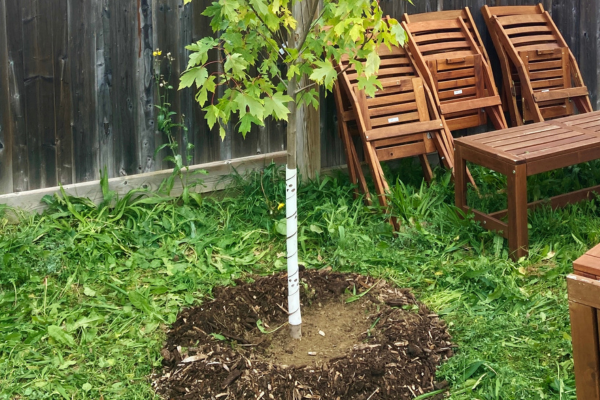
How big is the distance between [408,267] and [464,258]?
386mm

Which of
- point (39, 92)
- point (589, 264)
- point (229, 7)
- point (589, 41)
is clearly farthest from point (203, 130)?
point (589, 41)

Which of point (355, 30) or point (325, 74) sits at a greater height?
point (355, 30)

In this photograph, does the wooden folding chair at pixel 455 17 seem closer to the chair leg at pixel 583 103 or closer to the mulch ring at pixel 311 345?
the chair leg at pixel 583 103

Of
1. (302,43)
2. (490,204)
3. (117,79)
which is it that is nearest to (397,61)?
(490,204)

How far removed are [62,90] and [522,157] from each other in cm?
289

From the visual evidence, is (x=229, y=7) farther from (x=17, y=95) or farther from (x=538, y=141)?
(x=538, y=141)

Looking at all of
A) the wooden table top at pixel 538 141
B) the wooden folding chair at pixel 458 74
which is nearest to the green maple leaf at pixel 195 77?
the wooden table top at pixel 538 141

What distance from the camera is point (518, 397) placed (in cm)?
331

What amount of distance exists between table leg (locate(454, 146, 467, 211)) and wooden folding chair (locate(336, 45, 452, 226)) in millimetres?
556

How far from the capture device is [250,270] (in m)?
4.68

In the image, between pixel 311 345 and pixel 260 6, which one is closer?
pixel 260 6

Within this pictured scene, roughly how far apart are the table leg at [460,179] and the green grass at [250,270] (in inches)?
4.0

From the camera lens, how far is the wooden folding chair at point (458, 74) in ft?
20.0

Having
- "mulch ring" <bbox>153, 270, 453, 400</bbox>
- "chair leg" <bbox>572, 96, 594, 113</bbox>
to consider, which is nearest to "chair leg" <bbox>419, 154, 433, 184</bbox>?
"mulch ring" <bbox>153, 270, 453, 400</bbox>
